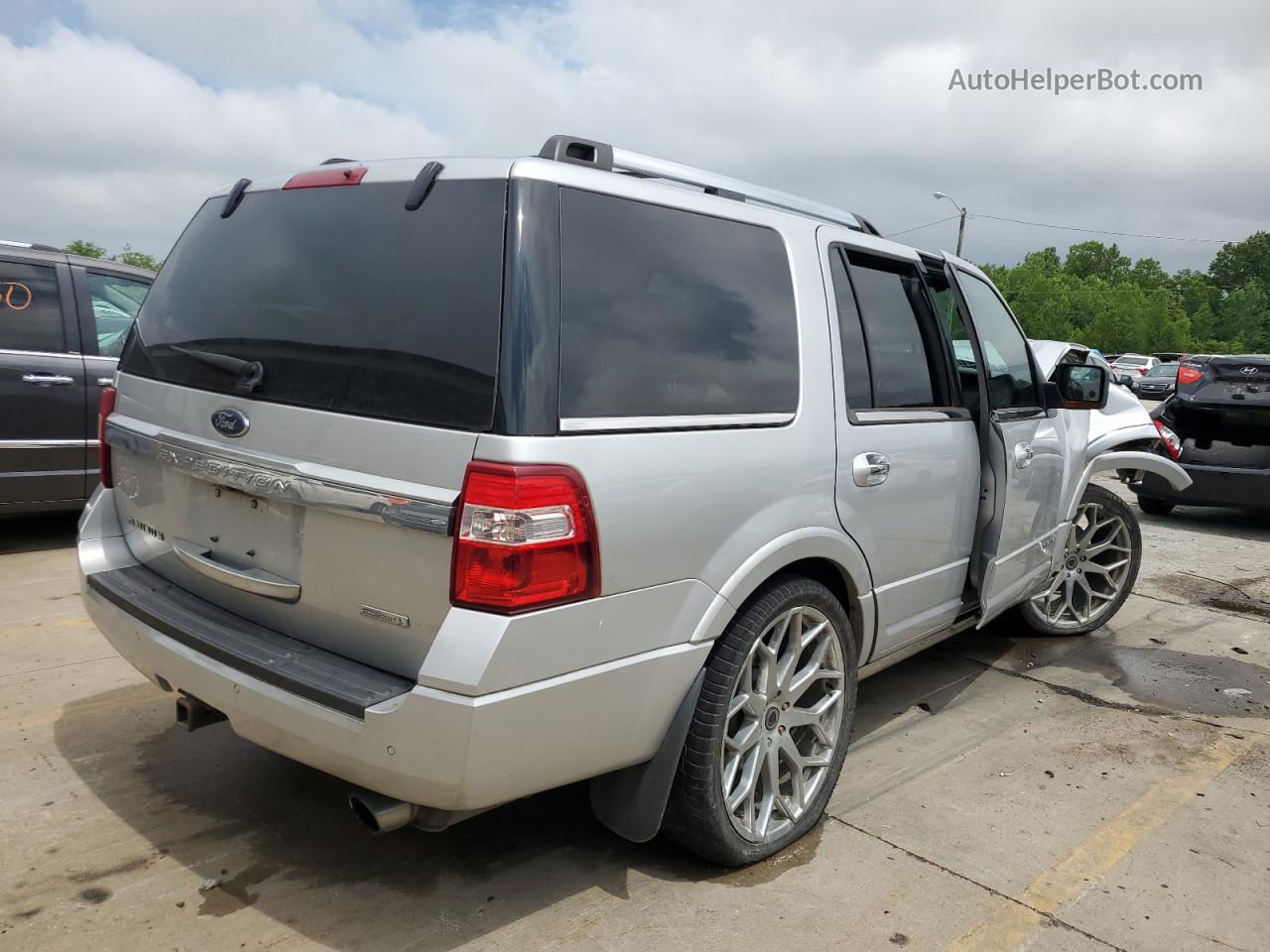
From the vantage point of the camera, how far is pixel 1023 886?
2.95 meters

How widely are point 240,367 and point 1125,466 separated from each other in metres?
4.50

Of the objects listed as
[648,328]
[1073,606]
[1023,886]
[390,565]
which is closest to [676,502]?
[648,328]

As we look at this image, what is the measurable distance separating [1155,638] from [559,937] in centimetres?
437

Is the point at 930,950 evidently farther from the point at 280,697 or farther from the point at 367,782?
the point at 280,697

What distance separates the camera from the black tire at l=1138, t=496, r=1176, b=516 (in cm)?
993

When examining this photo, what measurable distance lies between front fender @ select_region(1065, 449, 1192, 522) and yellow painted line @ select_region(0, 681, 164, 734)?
4.17 m

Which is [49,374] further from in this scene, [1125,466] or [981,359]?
[1125,466]

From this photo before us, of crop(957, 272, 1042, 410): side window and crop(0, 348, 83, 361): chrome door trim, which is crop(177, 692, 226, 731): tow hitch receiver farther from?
crop(0, 348, 83, 361): chrome door trim

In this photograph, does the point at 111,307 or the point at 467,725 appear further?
the point at 111,307

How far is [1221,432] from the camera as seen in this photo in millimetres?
9133

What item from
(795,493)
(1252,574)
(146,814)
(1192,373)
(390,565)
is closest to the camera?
(390,565)

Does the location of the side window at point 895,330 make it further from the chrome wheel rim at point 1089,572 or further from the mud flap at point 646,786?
the chrome wheel rim at point 1089,572

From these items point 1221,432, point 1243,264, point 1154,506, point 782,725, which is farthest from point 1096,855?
point 1243,264

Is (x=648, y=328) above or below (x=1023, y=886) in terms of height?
above
